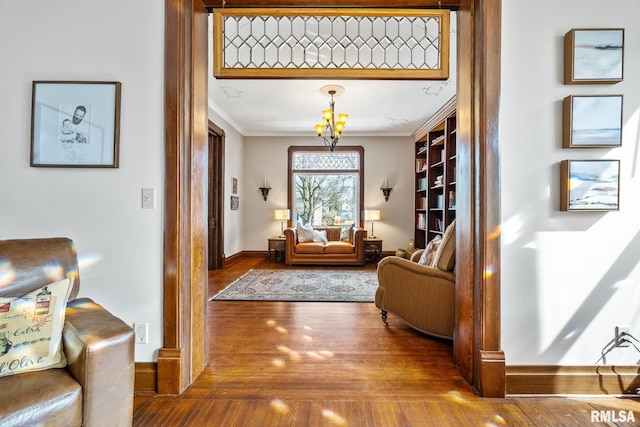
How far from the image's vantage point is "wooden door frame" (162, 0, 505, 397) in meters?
1.77

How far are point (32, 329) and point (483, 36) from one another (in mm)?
2583

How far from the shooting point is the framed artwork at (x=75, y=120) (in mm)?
1815

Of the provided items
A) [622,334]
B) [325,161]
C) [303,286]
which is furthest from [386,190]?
[622,334]

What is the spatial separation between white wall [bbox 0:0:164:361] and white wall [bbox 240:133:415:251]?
16.3ft

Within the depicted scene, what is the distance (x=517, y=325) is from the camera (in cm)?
180

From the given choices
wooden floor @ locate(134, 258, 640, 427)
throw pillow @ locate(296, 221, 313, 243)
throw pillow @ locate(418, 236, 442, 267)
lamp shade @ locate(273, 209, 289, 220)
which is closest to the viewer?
wooden floor @ locate(134, 258, 640, 427)

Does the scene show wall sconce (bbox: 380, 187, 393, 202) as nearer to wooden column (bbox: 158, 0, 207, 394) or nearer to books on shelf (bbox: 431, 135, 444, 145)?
books on shelf (bbox: 431, 135, 444, 145)

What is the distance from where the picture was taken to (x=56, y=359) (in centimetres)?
121

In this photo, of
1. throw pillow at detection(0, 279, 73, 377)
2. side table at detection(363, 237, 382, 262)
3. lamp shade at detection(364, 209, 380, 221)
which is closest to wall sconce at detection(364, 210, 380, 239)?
lamp shade at detection(364, 209, 380, 221)

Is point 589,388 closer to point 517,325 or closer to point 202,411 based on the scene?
point 517,325

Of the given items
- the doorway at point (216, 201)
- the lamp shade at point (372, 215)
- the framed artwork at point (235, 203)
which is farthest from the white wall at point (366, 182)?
the doorway at point (216, 201)

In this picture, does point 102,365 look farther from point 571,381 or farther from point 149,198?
point 571,381

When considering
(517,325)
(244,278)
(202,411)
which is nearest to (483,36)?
(517,325)

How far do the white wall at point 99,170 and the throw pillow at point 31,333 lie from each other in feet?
1.78
